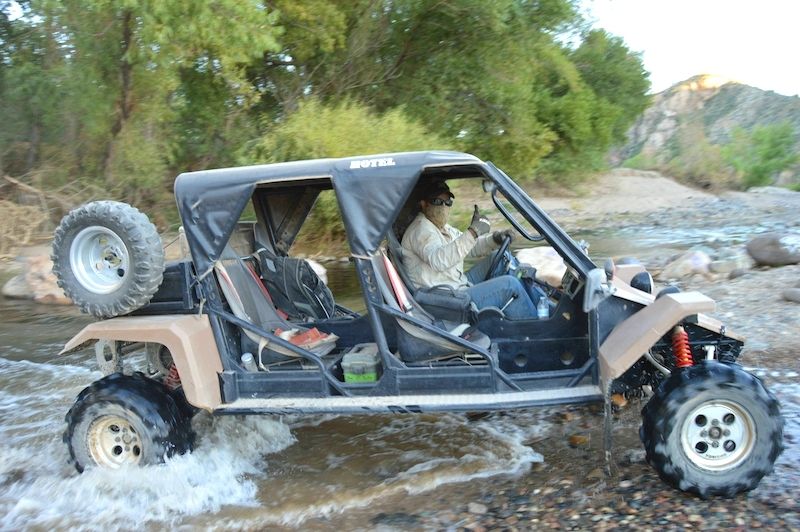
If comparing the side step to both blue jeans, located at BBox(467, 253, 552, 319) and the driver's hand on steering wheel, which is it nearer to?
blue jeans, located at BBox(467, 253, 552, 319)

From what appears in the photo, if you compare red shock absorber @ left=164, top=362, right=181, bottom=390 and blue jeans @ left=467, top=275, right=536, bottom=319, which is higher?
blue jeans @ left=467, top=275, right=536, bottom=319

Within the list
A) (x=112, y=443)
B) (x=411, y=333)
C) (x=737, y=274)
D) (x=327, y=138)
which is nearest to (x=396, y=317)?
(x=411, y=333)

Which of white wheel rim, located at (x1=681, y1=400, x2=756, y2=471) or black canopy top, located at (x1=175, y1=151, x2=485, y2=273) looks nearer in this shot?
white wheel rim, located at (x1=681, y1=400, x2=756, y2=471)

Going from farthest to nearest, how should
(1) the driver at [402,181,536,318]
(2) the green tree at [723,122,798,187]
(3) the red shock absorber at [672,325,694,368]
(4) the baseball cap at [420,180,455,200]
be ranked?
(2) the green tree at [723,122,798,187], (4) the baseball cap at [420,180,455,200], (1) the driver at [402,181,536,318], (3) the red shock absorber at [672,325,694,368]

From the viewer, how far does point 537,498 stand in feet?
13.1

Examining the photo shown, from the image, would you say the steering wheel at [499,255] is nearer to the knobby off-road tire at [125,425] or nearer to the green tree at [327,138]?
the knobby off-road tire at [125,425]

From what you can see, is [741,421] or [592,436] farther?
[592,436]

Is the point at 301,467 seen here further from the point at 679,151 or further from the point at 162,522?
the point at 679,151

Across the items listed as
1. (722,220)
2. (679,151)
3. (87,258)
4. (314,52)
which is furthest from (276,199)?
(679,151)

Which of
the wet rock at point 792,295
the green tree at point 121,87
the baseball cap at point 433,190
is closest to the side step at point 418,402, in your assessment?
the baseball cap at point 433,190

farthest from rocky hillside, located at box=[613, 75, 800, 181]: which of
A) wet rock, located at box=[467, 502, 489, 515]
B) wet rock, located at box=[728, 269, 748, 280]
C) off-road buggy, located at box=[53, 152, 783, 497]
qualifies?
wet rock, located at box=[467, 502, 489, 515]

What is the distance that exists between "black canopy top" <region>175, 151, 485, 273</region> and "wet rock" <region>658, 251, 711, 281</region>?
22.4 ft

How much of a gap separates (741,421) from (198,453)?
339 cm

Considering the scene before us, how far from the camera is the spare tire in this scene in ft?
13.7
